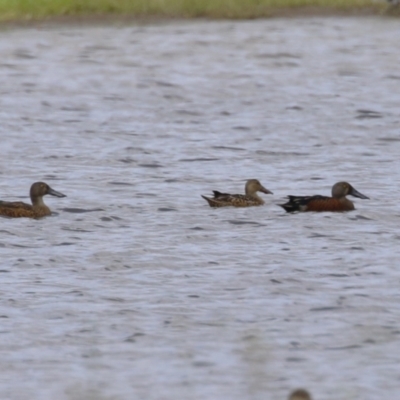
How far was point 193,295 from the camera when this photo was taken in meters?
10.6

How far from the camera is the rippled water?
8891 millimetres

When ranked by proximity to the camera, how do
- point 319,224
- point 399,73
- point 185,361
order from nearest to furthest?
point 185,361 → point 319,224 → point 399,73

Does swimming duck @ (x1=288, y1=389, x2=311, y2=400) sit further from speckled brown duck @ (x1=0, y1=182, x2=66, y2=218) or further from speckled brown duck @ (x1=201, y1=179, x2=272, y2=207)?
speckled brown duck @ (x1=0, y1=182, x2=66, y2=218)

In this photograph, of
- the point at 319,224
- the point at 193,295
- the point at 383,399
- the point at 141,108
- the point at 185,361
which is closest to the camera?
the point at 383,399

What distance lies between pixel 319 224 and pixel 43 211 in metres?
2.47

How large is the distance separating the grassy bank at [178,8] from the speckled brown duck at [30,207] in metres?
13.2

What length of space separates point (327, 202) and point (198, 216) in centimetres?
114

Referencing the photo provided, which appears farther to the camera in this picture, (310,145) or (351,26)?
(351,26)

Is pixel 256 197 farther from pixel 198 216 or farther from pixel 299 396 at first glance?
pixel 299 396

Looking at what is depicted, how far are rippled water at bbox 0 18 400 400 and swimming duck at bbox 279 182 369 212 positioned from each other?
0.09 metres

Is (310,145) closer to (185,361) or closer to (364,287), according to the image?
(364,287)

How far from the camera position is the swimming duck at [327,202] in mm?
14000

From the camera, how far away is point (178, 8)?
93.3 ft

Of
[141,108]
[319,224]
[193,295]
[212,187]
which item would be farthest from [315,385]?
[141,108]
